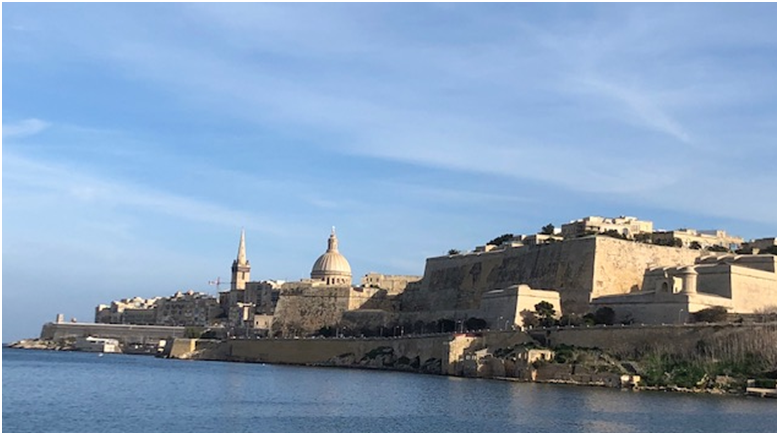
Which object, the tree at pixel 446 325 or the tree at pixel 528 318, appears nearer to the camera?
the tree at pixel 528 318

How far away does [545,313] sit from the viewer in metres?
41.1

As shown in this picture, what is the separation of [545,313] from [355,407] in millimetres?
18491

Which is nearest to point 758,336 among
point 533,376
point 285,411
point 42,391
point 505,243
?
point 533,376

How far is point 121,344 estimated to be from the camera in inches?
2869

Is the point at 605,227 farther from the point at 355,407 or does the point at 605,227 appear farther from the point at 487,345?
the point at 355,407

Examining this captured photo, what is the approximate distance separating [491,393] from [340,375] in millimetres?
11433

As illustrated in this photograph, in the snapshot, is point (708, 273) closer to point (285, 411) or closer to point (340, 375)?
point (340, 375)

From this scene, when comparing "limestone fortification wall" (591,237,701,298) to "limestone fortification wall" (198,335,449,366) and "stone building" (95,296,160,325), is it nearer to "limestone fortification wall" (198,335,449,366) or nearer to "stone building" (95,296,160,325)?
"limestone fortification wall" (198,335,449,366)

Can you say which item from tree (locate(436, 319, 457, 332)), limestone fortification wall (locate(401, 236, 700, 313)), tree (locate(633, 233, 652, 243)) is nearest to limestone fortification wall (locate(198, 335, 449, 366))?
tree (locate(436, 319, 457, 332))

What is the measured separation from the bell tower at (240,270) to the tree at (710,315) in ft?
163

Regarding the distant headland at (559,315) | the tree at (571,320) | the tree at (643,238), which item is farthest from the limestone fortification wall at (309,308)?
the tree at (571,320)

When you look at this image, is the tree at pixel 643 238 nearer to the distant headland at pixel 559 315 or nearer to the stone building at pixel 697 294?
the distant headland at pixel 559 315

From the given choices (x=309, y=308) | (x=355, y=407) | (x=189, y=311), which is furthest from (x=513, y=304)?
(x=189, y=311)

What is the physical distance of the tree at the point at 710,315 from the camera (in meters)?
35.0
